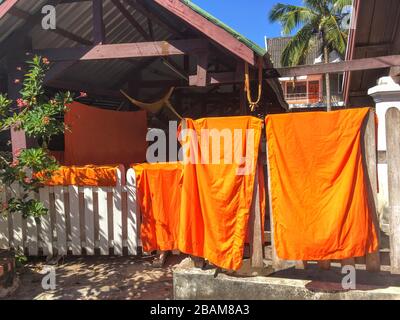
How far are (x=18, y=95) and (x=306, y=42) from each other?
2279cm

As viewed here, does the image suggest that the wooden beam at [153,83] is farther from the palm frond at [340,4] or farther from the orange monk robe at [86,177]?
the palm frond at [340,4]

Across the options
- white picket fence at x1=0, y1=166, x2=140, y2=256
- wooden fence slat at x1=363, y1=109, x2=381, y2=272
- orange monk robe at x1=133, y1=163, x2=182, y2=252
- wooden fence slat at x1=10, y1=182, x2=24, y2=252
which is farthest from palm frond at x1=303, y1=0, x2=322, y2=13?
wooden fence slat at x1=10, y1=182, x2=24, y2=252

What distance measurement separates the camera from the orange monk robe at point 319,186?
3473 mm

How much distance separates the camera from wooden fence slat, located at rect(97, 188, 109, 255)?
534 centimetres

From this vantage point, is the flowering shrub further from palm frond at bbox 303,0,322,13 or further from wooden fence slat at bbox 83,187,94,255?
palm frond at bbox 303,0,322,13

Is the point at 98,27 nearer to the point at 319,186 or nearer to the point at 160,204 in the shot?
the point at 160,204

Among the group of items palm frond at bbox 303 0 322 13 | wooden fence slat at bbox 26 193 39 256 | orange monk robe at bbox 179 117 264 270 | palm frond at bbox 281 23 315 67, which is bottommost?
wooden fence slat at bbox 26 193 39 256

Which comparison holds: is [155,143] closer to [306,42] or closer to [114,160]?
[114,160]

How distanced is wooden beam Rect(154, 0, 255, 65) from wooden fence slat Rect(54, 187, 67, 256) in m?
2.94

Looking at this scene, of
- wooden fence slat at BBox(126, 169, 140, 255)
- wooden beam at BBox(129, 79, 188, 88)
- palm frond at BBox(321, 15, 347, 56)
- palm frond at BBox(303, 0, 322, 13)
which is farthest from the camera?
palm frond at BBox(303, 0, 322, 13)

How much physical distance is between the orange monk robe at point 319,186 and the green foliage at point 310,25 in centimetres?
2280

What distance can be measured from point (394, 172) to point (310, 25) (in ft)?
78.3

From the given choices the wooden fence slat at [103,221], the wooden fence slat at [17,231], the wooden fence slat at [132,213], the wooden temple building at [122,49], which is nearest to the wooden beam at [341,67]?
the wooden temple building at [122,49]
